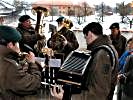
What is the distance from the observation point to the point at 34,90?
3.87 metres

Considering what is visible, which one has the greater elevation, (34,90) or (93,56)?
(93,56)

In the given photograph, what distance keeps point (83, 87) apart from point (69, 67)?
0.24 metres

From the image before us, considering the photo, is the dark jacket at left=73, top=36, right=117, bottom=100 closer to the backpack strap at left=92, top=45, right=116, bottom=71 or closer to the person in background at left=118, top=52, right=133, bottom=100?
the backpack strap at left=92, top=45, right=116, bottom=71

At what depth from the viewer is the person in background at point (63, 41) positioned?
882cm

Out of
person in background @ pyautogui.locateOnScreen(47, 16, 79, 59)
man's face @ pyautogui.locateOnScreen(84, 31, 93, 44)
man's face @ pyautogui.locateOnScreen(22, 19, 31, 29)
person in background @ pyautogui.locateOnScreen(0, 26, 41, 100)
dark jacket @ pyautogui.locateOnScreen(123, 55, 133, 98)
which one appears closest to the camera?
person in background @ pyautogui.locateOnScreen(0, 26, 41, 100)

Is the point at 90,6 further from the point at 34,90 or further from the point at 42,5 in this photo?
the point at 34,90

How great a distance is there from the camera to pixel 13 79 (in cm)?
371

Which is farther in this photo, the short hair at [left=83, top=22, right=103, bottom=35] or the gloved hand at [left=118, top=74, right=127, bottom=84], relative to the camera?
the gloved hand at [left=118, top=74, right=127, bottom=84]

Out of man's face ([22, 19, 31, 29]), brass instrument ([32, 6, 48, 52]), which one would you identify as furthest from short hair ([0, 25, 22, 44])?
man's face ([22, 19, 31, 29])

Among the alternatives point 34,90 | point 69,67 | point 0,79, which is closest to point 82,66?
point 69,67

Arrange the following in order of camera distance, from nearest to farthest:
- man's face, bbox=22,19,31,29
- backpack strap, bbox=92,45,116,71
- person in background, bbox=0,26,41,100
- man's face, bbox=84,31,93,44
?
person in background, bbox=0,26,41,100
backpack strap, bbox=92,45,116,71
man's face, bbox=84,31,93,44
man's face, bbox=22,19,31,29

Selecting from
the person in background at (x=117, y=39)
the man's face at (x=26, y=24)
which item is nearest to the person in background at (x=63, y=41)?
the man's face at (x=26, y=24)

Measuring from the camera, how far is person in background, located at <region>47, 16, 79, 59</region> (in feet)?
28.9

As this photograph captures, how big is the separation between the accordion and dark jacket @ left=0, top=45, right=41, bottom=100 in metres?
0.33
